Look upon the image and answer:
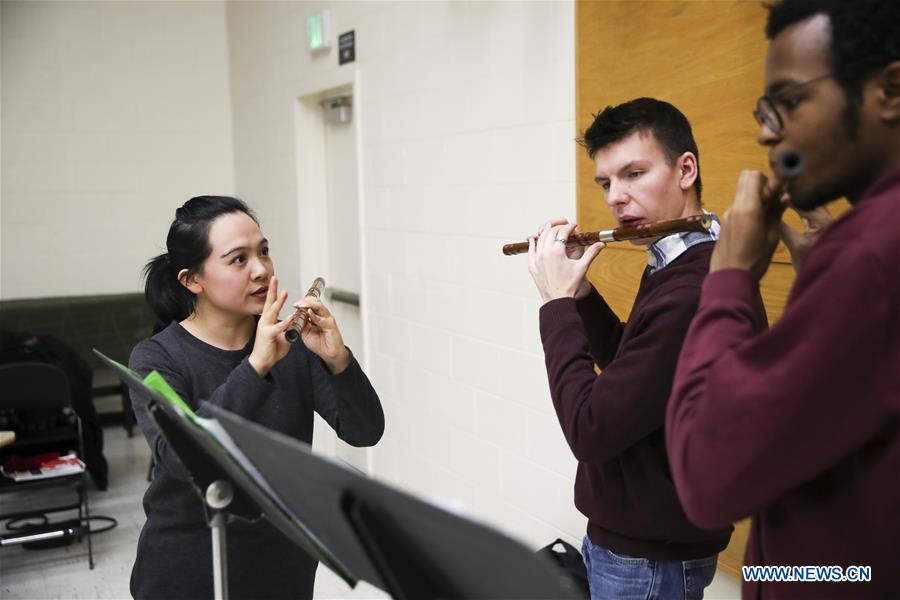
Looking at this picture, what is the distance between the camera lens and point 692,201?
1.46 metres

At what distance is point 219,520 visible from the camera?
1.27 m

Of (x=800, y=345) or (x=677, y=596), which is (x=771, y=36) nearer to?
(x=800, y=345)

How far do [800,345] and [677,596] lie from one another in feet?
2.49

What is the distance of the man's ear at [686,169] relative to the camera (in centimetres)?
143

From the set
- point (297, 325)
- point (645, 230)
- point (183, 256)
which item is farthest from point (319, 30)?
point (645, 230)

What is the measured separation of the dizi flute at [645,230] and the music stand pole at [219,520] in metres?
0.73

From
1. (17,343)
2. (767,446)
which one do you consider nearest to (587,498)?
(767,446)

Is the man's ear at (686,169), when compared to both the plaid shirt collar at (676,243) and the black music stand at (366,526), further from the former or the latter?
the black music stand at (366,526)

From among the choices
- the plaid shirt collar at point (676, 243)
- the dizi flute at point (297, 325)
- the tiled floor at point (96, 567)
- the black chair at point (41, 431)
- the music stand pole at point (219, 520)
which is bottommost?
the tiled floor at point (96, 567)

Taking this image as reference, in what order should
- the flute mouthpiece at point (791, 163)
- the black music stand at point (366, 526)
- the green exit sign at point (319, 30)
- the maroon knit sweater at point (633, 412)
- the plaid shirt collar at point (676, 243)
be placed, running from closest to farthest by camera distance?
the black music stand at point (366, 526), the flute mouthpiece at point (791, 163), the maroon knit sweater at point (633, 412), the plaid shirt collar at point (676, 243), the green exit sign at point (319, 30)

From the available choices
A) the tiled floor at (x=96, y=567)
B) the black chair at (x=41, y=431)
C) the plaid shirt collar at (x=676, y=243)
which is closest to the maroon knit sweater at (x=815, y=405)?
the plaid shirt collar at (x=676, y=243)

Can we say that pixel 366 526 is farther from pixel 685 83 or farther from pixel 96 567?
pixel 96 567

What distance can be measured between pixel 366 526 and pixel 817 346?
47 cm

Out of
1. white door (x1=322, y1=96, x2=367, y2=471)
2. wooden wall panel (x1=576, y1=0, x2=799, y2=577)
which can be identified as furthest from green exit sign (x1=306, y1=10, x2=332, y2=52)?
wooden wall panel (x1=576, y1=0, x2=799, y2=577)
